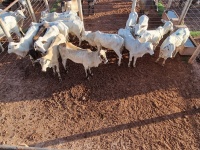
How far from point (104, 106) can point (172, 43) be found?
3834 millimetres

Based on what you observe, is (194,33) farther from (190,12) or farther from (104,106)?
(104,106)

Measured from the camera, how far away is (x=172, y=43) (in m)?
8.02

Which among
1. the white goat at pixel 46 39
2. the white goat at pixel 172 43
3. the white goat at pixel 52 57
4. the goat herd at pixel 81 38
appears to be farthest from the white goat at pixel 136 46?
the white goat at pixel 46 39

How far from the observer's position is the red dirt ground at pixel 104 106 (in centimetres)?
631

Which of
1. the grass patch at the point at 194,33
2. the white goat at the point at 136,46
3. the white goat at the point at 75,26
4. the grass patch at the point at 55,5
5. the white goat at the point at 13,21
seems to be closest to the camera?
the white goat at the point at 136,46

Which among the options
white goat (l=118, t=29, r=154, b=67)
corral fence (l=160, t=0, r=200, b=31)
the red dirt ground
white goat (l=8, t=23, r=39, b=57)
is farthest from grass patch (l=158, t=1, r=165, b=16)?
white goat (l=8, t=23, r=39, b=57)

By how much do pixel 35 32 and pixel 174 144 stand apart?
22.9 feet

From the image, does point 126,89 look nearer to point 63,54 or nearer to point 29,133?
point 63,54

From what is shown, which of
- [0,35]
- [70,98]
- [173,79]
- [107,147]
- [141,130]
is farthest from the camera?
[0,35]

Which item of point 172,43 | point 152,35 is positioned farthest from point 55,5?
point 172,43

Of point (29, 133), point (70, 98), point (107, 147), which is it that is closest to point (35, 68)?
Result: point (70, 98)

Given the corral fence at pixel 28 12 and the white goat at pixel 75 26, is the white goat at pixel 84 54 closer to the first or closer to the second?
the white goat at pixel 75 26

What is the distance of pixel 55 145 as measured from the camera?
20.2 ft

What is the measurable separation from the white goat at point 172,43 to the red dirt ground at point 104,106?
69cm
